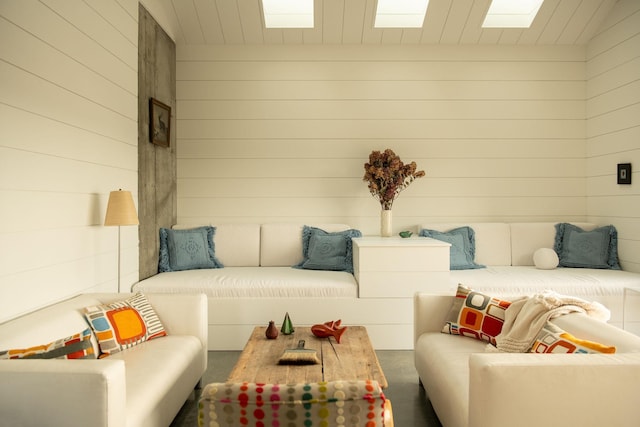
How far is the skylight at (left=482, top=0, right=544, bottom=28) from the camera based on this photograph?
434 centimetres

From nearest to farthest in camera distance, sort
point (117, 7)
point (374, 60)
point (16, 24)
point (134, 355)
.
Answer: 1. point (16, 24)
2. point (134, 355)
3. point (117, 7)
4. point (374, 60)

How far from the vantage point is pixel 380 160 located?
4340mm

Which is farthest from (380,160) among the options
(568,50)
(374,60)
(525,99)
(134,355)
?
(134,355)

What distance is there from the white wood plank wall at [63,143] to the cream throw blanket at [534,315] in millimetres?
2373

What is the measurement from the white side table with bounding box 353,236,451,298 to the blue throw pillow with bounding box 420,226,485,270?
51 centimetres

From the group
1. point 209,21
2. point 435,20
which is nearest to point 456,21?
point 435,20

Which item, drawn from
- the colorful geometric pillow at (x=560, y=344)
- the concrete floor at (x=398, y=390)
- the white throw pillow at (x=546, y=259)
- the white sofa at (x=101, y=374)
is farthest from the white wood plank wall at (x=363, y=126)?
the colorful geometric pillow at (x=560, y=344)

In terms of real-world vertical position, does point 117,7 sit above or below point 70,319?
above

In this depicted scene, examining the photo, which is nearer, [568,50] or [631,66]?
[631,66]

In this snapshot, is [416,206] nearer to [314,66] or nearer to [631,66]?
[314,66]

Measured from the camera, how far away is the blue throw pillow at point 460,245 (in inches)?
164

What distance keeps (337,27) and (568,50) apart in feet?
7.78

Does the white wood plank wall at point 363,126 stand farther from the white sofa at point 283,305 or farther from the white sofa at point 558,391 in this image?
the white sofa at point 558,391

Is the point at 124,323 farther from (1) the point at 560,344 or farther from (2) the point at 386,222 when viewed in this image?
(2) the point at 386,222
